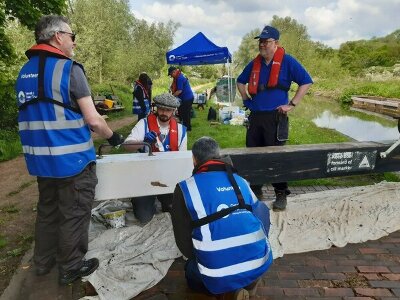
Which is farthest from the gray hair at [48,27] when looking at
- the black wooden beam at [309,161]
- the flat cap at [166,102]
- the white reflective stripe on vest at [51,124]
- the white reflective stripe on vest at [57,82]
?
the black wooden beam at [309,161]

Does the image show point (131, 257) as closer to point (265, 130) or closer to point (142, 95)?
point (265, 130)

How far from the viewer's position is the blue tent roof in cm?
1190

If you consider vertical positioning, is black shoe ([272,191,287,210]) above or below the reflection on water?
above

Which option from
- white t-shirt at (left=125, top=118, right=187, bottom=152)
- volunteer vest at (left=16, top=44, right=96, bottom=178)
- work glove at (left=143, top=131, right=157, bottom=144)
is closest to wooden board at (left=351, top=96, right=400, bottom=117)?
white t-shirt at (left=125, top=118, right=187, bottom=152)

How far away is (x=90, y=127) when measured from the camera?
265 centimetres

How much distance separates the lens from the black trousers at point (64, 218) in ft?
8.81

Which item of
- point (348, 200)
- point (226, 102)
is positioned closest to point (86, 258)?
point (348, 200)

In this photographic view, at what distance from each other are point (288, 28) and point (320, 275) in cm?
5785

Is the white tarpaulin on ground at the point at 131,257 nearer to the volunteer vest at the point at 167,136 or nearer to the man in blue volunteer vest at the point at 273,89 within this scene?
the volunteer vest at the point at 167,136

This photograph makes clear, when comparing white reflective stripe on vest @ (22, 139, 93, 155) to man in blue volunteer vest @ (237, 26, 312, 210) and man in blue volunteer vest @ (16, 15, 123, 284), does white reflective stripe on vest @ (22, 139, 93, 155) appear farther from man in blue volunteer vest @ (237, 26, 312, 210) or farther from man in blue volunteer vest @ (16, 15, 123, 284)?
man in blue volunteer vest @ (237, 26, 312, 210)

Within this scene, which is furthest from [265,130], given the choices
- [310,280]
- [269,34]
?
[310,280]

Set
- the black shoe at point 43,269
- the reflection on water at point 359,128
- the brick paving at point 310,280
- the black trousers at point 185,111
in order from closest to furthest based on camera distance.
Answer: the brick paving at point 310,280, the black shoe at point 43,269, the black trousers at point 185,111, the reflection on water at point 359,128

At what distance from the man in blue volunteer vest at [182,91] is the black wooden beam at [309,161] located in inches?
247

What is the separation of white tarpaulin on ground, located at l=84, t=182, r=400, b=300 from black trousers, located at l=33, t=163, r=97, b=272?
0.26 meters
